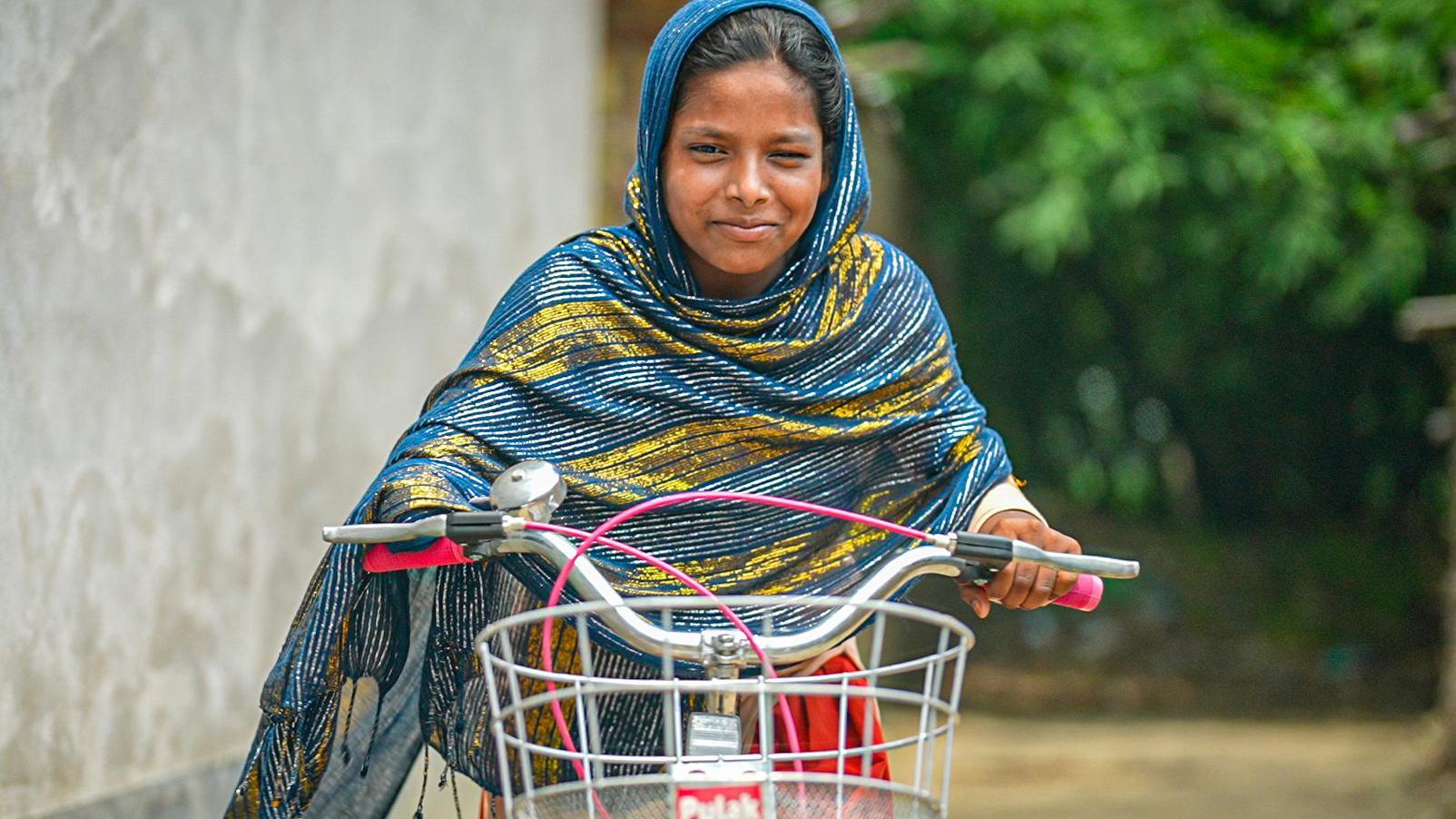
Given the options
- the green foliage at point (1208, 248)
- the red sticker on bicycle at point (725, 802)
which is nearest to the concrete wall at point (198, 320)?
the red sticker on bicycle at point (725, 802)

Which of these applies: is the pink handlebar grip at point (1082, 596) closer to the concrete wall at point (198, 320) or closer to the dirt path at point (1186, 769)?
the concrete wall at point (198, 320)

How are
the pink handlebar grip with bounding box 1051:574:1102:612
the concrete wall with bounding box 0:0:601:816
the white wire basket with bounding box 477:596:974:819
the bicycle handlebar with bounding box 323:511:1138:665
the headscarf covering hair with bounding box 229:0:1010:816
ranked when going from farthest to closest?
the concrete wall with bounding box 0:0:601:816
the headscarf covering hair with bounding box 229:0:1010:816
the pink handlebar grip with bounding box 1051:574:1102:612
the bicycle handlebar with bounding box 323:511:1138:665
the white wire basket with bounding box 477:596:974:819

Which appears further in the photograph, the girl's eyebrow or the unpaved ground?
the unpaved ground

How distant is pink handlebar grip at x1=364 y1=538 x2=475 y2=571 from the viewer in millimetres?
1974

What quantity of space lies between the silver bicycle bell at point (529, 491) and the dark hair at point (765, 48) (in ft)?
2.26

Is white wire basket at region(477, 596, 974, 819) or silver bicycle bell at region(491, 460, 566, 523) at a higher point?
silver bicycle bell at region(491, 460, 566, 523)

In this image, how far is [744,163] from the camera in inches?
90.9

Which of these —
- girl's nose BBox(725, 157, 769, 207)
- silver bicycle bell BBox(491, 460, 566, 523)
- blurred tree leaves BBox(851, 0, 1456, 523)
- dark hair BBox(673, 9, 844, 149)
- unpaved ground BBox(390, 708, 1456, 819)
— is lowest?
unpaved ground BBox(390, 708, 1456, 819)

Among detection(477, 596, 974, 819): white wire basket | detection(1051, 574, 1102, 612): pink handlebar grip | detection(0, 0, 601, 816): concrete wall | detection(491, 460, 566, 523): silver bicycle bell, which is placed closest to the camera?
detection(477, 596, 974, 819): white wire basket

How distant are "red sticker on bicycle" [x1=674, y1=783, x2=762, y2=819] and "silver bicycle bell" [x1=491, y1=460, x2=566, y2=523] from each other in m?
0.44

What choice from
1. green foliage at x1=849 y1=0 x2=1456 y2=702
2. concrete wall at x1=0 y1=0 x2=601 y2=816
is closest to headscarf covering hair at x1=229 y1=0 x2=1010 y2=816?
concrete wall at x1=0 y1=0 x2=601 y2=816

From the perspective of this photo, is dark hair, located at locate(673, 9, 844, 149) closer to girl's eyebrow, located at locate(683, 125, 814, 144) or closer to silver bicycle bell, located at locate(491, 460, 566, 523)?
girl's eyebrow, located at locate(683, 125, 814, 144)

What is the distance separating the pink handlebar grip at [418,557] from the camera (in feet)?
6.48

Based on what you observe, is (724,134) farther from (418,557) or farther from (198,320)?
(198,320)
